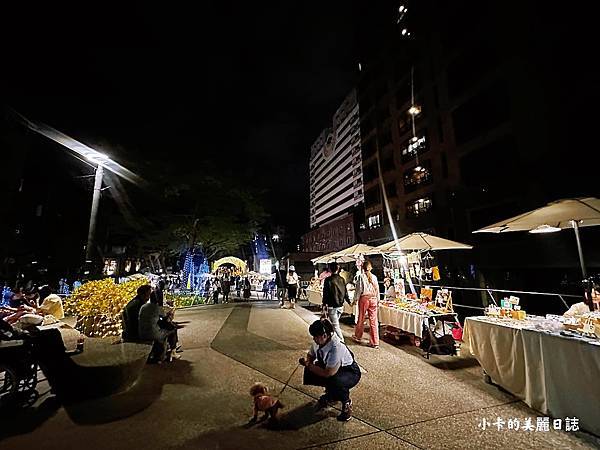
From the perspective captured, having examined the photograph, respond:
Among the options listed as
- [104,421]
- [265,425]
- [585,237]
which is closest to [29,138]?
[104,421]

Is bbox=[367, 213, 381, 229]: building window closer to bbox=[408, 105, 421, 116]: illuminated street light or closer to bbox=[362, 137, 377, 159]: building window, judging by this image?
bbox=[362, 137, 377, 159]: building window

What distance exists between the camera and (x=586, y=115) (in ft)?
50.1

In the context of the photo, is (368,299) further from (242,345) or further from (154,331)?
(154,331)

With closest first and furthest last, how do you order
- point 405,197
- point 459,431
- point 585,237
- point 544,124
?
1. point 459,431
2. point 585,237
3. point 544,124
4. point 405,197

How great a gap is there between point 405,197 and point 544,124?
14.3 metres

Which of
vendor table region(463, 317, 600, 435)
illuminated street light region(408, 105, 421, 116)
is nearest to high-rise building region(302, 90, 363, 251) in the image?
illuminated street light region(408, 105, 421, 116)

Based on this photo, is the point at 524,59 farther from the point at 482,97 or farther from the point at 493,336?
the point at 493,336

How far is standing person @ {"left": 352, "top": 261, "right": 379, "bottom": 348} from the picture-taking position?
6.78 meters

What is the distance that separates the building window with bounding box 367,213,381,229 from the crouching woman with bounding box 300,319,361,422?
109ft

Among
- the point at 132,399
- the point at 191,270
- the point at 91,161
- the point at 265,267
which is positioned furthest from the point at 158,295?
the point at 265,267

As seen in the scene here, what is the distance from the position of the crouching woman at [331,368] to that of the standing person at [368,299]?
3.30 m

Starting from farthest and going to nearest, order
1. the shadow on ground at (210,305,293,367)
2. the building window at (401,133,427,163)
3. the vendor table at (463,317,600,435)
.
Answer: the building window at (401,133,427,163)
the shadow on ground at (210,305,293,367)
the vendor table at (463,317,600,435)

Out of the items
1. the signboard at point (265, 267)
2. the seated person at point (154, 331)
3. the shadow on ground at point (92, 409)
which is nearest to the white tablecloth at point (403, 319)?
the shadow on ground at point (92, 409)

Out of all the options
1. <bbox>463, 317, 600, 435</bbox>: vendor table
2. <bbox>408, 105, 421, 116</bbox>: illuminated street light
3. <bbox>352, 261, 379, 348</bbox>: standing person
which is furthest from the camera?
<bbox>408, 105, 421, 116</bbox>: illuminated street light
